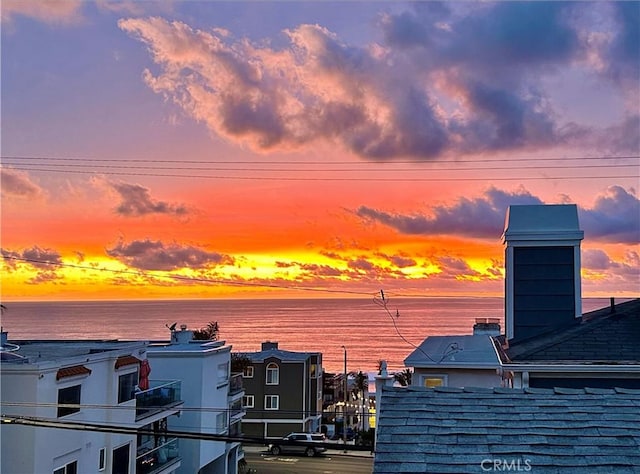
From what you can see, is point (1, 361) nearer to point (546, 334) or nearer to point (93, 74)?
point (93, 74)

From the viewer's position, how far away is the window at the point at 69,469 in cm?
1714

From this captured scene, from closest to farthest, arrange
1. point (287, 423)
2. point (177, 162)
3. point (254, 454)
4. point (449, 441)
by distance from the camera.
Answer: point (449, 441)
point (177, 162)
point (254, 454)
point (287, 423)

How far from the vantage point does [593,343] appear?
42.7 ft

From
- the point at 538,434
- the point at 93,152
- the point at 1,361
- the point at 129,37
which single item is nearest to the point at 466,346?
the point at 538,434

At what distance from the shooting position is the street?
3578 centimetres

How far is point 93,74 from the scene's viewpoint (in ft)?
67.4

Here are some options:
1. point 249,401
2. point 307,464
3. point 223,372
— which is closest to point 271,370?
point 249,401

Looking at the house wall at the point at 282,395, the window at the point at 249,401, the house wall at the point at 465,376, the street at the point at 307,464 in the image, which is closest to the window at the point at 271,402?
the house wall at the point at 282,395

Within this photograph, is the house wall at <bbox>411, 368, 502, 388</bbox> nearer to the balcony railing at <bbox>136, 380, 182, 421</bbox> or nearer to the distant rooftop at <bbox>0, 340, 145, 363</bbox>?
the distant rooftop at <bbox>0, 340, 145, 363</bbox>

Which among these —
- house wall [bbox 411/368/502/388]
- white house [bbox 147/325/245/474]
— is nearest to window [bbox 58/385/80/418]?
white house [bbox 147/325/245/474]

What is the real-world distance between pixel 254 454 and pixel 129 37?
31079mm

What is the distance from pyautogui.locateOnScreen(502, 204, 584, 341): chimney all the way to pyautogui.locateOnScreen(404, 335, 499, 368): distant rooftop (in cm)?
97

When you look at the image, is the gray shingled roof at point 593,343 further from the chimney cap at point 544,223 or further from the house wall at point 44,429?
the house wall at point 44,429

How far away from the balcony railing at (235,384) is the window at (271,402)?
15.9 m
